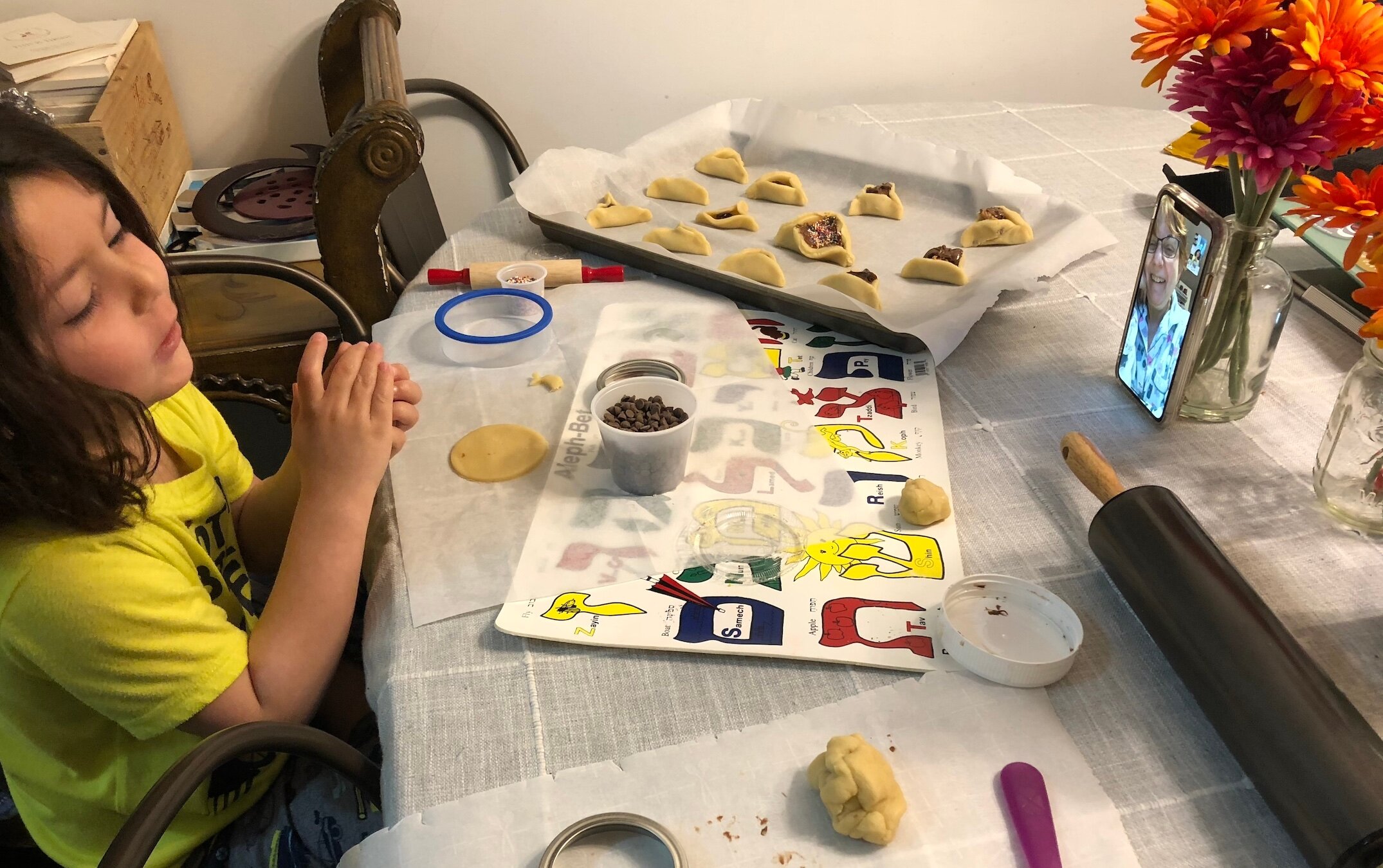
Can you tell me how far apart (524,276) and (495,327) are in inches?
3.9

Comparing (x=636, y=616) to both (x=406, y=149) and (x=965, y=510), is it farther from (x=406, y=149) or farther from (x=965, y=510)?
(x=406, y=149)

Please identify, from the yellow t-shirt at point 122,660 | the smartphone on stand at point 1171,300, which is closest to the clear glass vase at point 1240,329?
→ the smartphone on stand at point 1171,300

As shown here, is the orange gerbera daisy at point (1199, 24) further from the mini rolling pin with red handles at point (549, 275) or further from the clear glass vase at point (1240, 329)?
the mini rolling pin with red handles at point (549, 275)

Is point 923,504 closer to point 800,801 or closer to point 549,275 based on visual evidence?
point 800,801

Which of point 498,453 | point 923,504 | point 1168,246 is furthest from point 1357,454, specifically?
point 498,453

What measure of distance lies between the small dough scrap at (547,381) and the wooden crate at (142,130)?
0.88 meters

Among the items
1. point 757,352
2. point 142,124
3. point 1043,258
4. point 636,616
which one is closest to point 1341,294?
point 1043,258

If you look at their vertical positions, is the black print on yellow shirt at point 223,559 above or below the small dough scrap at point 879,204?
below

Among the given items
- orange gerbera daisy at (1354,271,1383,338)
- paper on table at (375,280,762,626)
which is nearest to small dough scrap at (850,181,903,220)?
paper on table at (375,280,762,626)

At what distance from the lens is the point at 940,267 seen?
4.19 feet

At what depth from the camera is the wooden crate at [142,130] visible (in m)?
1.54

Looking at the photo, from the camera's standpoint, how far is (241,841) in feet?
2.93

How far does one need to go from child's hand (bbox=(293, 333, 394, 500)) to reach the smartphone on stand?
77cm

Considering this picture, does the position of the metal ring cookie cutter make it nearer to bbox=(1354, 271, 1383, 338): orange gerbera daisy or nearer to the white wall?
bbox=(1354, 271, 1383, 338): orange gerbera daisy
